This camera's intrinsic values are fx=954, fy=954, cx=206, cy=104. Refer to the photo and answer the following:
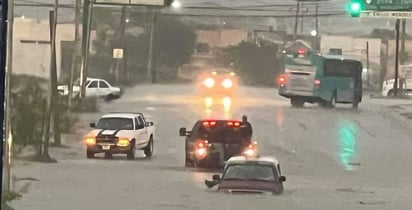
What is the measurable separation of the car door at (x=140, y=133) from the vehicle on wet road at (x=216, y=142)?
367 millimetres

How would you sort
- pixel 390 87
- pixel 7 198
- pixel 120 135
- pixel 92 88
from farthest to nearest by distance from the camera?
1. pixel 390 87
2. pixel 92 88
3. pixel 120 135
4. pixel 7 198

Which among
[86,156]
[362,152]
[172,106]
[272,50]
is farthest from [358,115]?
[86,156]

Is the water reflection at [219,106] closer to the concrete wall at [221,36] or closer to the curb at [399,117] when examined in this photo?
the concrete wall at [221,36]

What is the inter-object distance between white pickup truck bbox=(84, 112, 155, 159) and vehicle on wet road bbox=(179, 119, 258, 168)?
0.39m

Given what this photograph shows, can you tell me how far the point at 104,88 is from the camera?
976 centimetres

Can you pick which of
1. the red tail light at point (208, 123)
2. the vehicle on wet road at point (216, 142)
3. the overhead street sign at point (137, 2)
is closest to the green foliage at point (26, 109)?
the overhead street sign at point (137, 2)

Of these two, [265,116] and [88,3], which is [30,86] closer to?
[88,3]

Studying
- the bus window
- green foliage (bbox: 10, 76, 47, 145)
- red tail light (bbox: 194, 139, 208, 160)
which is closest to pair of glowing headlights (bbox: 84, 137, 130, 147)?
green foliage (bbox: 10, 76, 47, 145)

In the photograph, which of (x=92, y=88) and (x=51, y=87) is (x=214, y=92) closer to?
(x=92, y=88)

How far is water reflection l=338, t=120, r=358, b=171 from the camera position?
968 centimetres

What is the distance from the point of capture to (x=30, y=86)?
9125 millimetres

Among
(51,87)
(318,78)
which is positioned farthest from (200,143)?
(51,87)

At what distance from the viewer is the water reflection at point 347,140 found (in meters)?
9.68

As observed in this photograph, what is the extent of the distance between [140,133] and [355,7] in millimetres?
2514
